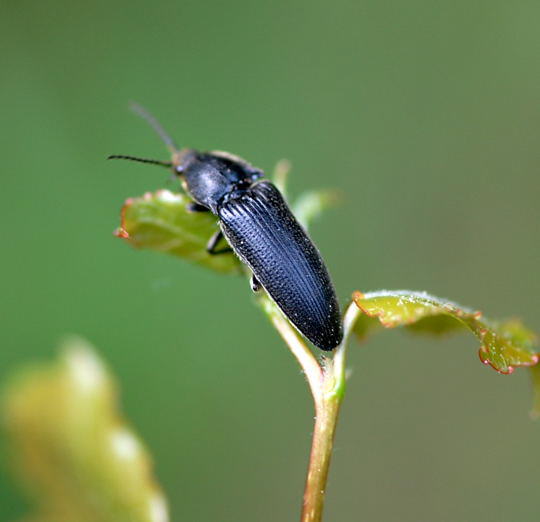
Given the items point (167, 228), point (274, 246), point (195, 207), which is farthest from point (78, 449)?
point (274, 246)

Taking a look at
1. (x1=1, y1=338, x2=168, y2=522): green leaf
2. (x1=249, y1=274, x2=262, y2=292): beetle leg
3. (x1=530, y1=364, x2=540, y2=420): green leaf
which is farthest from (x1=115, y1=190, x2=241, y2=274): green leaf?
(x1=530, y1=364, x2=540, y2=420): green leaf

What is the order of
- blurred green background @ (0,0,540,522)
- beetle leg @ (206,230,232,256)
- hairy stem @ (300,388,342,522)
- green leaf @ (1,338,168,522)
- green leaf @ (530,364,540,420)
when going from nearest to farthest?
hairy stem @ (300,388,342,522), green leaf @ (1,338,168,522), green leaf @ (530,364,540,420), beetle leg @ (206,230,232,256), blurred green background @ (0,0,540,522)

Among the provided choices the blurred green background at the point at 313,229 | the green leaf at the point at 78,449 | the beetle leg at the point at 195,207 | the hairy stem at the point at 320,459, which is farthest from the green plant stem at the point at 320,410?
the blurred green background at the point at 313,229

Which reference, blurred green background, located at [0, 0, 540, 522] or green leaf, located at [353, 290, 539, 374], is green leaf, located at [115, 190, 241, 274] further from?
blurred green background, located at [0, 0, 540, 522]

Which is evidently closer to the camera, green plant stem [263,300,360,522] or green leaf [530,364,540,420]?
green plant stem [263,300,360,522]

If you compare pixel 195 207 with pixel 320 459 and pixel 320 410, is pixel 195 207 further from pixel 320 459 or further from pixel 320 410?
pixel 320 459

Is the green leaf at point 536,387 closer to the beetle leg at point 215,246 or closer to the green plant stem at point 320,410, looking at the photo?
→ the green plant stem at point 320,410

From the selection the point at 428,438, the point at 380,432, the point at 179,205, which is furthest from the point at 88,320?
→ the point at 179,205
